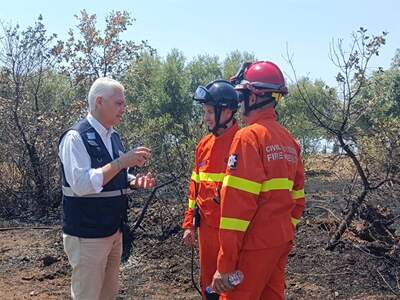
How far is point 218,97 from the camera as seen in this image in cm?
427

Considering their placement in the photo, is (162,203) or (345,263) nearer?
(345,263)

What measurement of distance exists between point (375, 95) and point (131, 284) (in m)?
3.86

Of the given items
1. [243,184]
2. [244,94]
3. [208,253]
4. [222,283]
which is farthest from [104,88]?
[222,283]

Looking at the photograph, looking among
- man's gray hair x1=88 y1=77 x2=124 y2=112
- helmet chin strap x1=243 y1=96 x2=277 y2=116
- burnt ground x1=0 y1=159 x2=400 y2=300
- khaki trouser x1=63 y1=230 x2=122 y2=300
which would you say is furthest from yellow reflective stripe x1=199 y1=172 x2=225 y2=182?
burnt ground x1=0 y1=159 x2=400 y2=300

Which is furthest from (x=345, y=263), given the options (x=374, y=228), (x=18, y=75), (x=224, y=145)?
(x=18, y=75)

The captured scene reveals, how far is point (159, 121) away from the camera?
9.27 metres

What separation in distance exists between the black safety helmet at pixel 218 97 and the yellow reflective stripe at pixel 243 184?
110 cm

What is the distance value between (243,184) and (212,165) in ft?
3.25

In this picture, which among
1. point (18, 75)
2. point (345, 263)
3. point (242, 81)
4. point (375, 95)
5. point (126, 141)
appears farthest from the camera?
point (18, 75)

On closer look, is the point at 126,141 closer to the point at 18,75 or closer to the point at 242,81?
the point at 18,75

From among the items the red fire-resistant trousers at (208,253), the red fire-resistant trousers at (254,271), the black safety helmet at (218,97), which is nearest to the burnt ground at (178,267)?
the red fire-resistant trousers at (208,253)

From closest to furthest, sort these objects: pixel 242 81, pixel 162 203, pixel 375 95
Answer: pixel 242 81 → pixel 375 95 → pixel 162 203

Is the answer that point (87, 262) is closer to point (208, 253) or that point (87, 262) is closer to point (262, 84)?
point (208, 253)

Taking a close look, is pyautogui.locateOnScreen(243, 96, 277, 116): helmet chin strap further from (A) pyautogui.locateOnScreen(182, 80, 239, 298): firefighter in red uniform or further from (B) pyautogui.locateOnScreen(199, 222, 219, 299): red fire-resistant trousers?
(B) pyautogui.locateOnScreen(199, 222, 219, 299): red fire-resistant trousers
